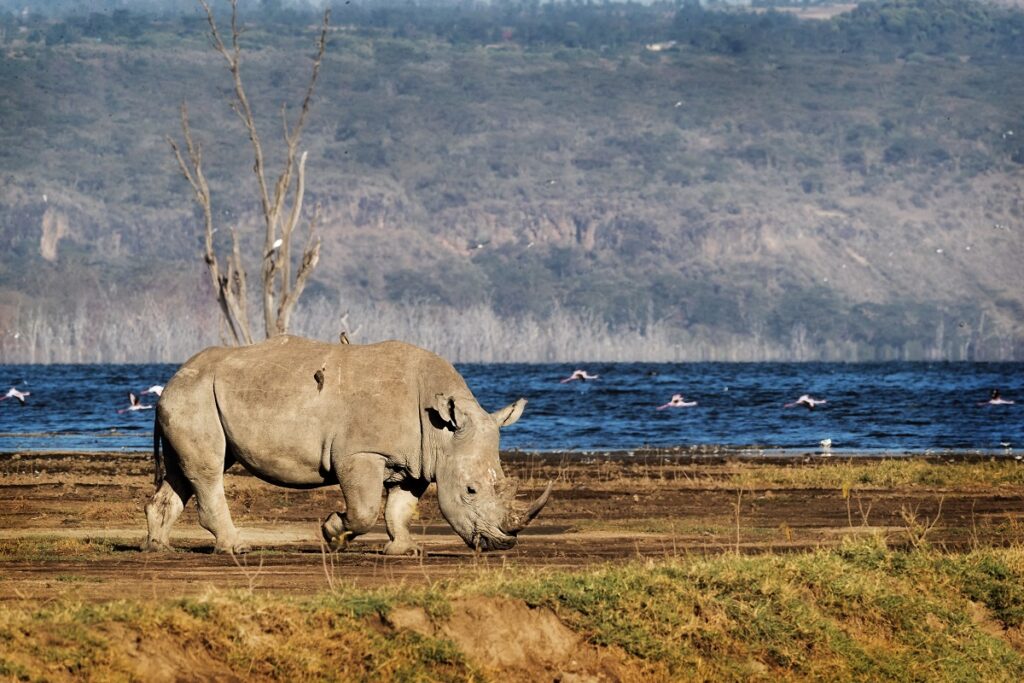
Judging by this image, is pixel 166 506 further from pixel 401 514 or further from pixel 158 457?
pixel 401 514

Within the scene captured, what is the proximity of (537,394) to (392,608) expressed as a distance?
8121 cm

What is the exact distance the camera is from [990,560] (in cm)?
1659

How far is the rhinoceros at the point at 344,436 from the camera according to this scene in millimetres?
17641

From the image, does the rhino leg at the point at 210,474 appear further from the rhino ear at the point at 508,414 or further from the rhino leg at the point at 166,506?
the rhino ear at the point at 508,414

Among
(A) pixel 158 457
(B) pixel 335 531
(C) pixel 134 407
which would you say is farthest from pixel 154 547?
(C) pixel 134 407

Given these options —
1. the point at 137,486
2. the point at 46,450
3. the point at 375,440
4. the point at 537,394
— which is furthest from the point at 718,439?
the point at 537,394

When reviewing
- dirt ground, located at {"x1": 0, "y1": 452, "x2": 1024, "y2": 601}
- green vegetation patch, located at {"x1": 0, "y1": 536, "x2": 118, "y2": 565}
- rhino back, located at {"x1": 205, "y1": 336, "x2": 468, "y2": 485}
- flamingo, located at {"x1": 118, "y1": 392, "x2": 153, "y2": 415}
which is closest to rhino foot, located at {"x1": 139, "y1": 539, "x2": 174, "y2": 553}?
dirt ground, located at {"x1": 0, "y1": 452, "x2": 1024, "y2": 601}

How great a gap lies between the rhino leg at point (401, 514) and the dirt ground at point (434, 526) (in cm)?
25

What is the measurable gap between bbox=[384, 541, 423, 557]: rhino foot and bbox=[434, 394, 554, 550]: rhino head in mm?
551

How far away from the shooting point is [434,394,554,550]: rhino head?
17484mm

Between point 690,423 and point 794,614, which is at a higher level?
point 794,614

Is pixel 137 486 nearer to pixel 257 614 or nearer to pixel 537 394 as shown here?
pixel 257 614

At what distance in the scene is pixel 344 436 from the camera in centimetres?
1788

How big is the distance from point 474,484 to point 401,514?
3.52 feet
